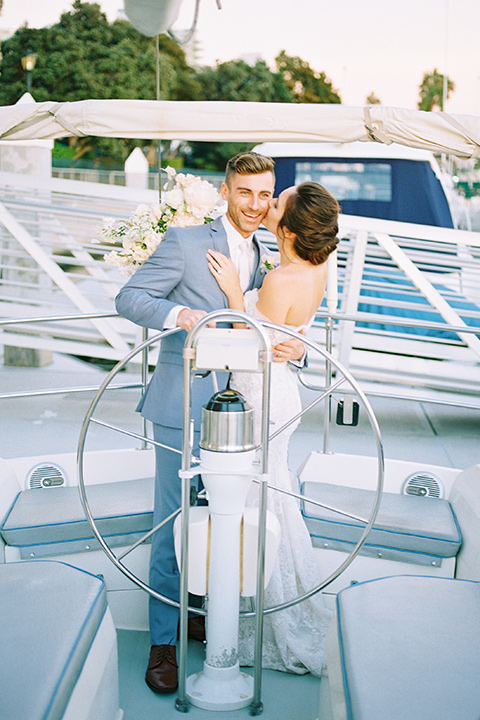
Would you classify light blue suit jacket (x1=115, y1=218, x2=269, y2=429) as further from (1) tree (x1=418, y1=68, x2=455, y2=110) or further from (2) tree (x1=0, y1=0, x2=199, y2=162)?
(1) tree (x1=418, y1=68, x2=455, y2=110)

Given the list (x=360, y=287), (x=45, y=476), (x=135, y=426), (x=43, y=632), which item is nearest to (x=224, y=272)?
(x=43, y=632)

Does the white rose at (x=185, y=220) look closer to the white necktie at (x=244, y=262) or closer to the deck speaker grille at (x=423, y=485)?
the white necktie at (x=244, y=262)

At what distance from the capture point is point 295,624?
90.7 inches

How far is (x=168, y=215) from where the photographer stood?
2246 mm

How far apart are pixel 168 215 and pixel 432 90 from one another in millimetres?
54754

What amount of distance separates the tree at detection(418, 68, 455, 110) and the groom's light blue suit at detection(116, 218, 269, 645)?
51.2 meters

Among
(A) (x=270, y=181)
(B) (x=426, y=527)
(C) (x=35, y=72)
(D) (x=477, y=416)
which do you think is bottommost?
(D) (x=477, y=416)

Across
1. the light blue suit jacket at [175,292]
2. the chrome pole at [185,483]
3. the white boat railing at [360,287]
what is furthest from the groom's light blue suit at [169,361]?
the white boat railing at [360,287]

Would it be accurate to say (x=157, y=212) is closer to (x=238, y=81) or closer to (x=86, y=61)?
(x=86, y=61)

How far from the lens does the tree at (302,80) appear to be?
3334 cm

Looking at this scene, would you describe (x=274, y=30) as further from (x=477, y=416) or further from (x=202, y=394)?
(x=202, y=394)

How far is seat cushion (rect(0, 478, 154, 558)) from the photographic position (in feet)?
7.71

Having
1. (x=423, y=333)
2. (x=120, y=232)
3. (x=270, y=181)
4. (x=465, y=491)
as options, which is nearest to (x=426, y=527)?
(x=465, y=491)

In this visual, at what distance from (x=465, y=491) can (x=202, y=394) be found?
103 centimetres
